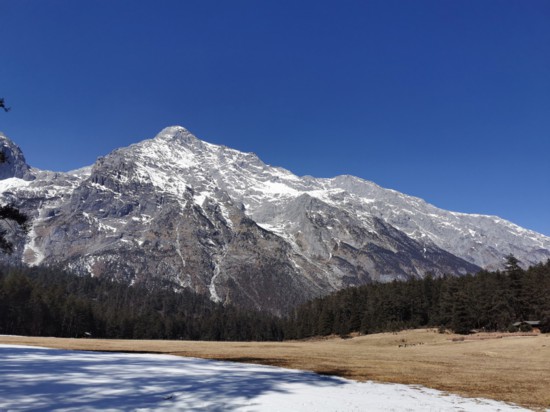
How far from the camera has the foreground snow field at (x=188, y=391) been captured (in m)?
11.3

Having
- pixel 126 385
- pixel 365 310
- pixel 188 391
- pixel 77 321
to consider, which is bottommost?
pixel 77 321

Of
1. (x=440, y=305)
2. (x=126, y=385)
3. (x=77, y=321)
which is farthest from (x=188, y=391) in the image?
(x=77, y=321)

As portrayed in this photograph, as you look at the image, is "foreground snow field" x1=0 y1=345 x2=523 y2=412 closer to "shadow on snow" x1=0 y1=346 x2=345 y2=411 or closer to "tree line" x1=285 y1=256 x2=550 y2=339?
"shadow on snow" x1=0 y1=346 x2=345 y2=411

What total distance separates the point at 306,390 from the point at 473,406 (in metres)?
A: 5.94

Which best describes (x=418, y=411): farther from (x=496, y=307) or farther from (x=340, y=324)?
(x=340, y=324)

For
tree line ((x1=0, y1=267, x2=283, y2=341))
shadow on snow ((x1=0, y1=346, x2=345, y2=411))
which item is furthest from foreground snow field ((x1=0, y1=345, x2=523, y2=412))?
tree line ((x1=0, y1=267, x2=283, y2=341))

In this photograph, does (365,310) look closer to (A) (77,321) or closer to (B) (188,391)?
(A) (77,321)

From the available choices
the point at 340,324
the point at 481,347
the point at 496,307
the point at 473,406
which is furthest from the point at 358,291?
the point at 473,406

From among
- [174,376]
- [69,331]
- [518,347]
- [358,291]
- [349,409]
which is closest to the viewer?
[349,409]

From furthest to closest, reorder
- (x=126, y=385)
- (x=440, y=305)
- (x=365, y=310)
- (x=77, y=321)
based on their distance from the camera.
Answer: (x=365, y=310)
(x=77, y=321)
(x=440, y=305)
(x=126, y=385)

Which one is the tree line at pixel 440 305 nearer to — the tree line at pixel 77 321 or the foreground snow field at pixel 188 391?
the tree line at pixel 77 321

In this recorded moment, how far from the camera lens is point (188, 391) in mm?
13195

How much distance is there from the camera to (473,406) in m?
14.3

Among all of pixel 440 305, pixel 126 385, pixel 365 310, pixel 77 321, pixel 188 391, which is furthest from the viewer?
pixel 365 310
